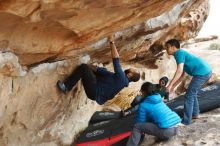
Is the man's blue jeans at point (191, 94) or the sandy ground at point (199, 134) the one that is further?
the man's blue jeans at point (191, 94)

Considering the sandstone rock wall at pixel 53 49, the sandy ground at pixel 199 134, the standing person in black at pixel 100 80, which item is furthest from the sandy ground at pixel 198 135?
the sandstone rock wall at pixel 53 49

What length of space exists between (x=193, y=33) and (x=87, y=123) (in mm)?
4505

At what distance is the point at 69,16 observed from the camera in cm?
523

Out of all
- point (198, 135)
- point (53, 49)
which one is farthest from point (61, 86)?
point (198, 135)

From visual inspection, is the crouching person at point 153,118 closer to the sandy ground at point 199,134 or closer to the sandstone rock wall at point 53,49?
the sandy ground at point 199,134

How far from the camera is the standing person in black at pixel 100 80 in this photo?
7344mm

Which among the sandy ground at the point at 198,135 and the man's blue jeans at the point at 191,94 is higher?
the man's blue jeans at the point at 191,94

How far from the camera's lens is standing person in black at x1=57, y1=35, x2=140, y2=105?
7.34 m

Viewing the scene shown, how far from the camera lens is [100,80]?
7734mm

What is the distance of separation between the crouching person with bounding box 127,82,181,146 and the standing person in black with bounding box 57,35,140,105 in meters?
0.62

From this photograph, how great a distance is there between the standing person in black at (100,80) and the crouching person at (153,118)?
2.03 feet

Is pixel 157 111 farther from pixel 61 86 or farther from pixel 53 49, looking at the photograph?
pixel 53 49

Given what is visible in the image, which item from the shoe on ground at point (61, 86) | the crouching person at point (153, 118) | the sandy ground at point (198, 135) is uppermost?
the shoe on ground at point (61, 86)

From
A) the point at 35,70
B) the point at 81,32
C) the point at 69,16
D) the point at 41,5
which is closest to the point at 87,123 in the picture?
the point at 35,70
